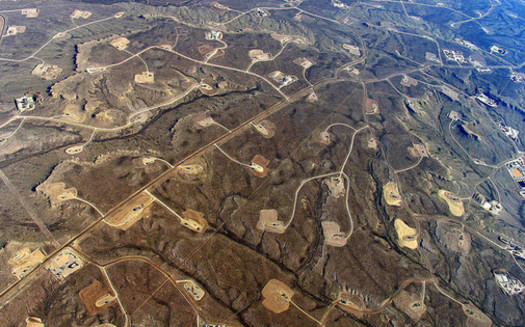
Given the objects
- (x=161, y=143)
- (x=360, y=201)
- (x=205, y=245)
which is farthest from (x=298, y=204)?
(x=161, y=143)

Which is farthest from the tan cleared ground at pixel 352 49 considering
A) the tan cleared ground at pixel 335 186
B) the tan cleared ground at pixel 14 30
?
the tan cleared ground at pixel 14 30

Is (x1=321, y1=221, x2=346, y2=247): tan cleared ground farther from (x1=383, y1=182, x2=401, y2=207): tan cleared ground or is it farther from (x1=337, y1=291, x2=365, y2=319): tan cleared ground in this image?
(x1=383, y1=182, x2=401, y2=207): tan cleared ground

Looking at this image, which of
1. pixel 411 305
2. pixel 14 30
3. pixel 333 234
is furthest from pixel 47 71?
pixel 411 305

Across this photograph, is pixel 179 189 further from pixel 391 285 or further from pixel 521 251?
pixel 521 251

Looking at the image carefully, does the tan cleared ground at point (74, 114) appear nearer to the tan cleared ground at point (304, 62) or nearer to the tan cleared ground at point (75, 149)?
the tan cleared ground at point (75, 149)

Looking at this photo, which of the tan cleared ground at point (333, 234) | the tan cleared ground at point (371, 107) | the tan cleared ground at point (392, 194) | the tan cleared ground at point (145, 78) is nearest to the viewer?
the tan cleared ground at point (333, 234)

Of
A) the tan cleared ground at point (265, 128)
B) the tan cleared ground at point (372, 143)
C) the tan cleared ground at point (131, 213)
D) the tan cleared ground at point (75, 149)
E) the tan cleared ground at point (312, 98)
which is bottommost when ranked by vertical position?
the tan cleared ground at point (372, 143)

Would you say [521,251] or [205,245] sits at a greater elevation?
[205,245]
